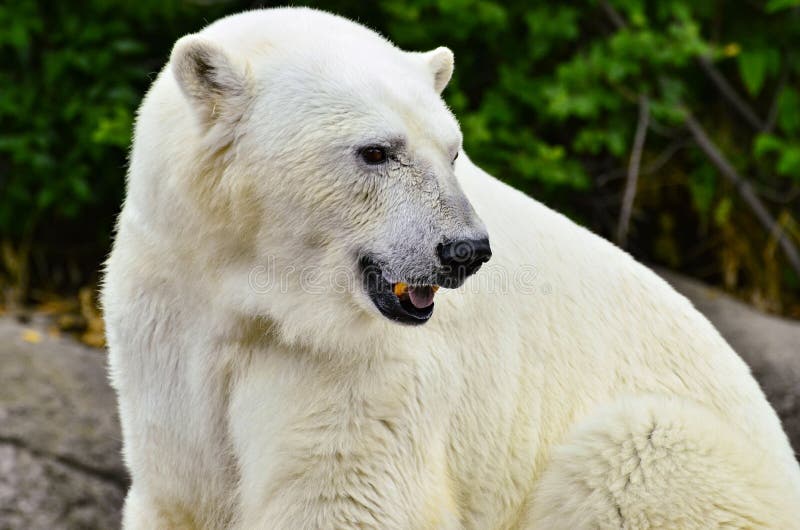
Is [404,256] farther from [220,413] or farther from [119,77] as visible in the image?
[119,77]

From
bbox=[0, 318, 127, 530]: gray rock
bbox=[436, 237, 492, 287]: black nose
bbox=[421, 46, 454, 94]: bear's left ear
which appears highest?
bbox=[421, 46, 454, 94]: bear's left ear

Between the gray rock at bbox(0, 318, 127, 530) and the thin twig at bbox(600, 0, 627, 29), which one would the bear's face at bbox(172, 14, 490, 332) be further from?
the thin twig at bbox(600, 0, 627, 29)

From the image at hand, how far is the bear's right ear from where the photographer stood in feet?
8.06

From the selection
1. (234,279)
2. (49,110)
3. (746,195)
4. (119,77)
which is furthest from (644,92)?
(234,279)

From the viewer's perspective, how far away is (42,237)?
6.43 m

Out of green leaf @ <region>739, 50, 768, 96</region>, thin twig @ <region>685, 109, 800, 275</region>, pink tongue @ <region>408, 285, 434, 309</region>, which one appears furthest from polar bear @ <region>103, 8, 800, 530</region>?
green leaf @ <region>739, 50, 768, 96</region>

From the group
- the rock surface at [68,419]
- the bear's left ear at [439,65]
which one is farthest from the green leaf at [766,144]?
the bear's left ear at [439,65]

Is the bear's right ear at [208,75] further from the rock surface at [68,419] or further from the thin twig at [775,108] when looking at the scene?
the thin twig at [775,108]

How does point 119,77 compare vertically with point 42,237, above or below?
above

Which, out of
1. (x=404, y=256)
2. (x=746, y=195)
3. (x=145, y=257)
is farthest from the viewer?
(x=746, y=195)

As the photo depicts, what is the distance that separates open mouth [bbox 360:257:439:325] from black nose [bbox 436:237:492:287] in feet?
0.32

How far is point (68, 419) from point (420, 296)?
266 cm

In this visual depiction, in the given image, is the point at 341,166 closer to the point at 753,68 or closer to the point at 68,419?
the point at 68,419

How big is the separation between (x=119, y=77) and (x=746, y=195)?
3864mm
